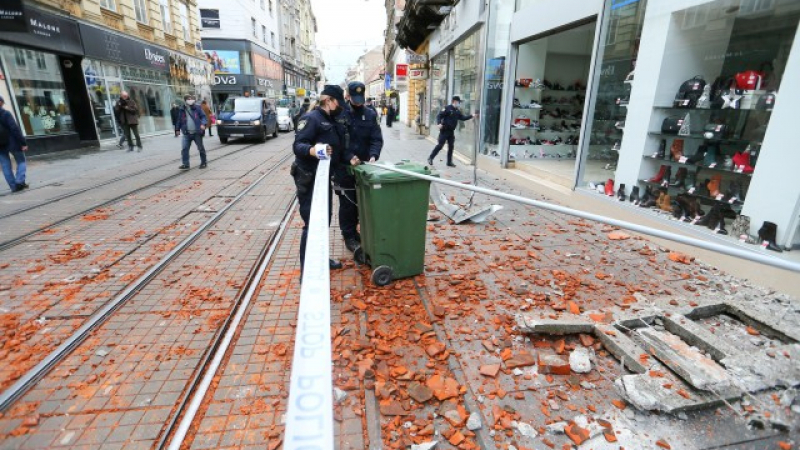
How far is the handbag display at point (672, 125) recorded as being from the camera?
5.85m

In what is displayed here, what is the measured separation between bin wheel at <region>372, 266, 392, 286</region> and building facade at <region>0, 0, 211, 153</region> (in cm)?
1440

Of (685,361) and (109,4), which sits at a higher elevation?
(109,4)

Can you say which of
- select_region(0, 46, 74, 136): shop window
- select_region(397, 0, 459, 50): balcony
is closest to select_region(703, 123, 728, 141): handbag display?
select_region(397, 0, 459, 50): balcony

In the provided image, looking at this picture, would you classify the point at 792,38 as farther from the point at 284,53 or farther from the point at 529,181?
the point at 284,53

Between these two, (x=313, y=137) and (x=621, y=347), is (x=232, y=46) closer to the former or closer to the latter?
(x=313, y=137)

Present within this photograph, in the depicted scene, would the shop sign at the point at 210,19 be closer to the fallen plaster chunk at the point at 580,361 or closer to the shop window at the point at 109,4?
the shop window at the point at 109,4

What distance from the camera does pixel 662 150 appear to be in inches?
243

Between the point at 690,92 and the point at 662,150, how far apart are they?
0.90 metres

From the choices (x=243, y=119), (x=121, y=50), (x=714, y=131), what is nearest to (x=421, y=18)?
(x=243, y=119)

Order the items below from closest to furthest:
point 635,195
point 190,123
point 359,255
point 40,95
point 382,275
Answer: point 382,275 < point 359,255 < point 635,195 < point 190,123 < point 40,95

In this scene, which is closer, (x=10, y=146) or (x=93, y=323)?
(x=93, y=323)

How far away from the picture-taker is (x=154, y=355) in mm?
3166

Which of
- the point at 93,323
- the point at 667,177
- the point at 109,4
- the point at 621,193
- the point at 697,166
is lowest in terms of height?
the point at 93,323

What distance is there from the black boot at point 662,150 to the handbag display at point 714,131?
0.56m
